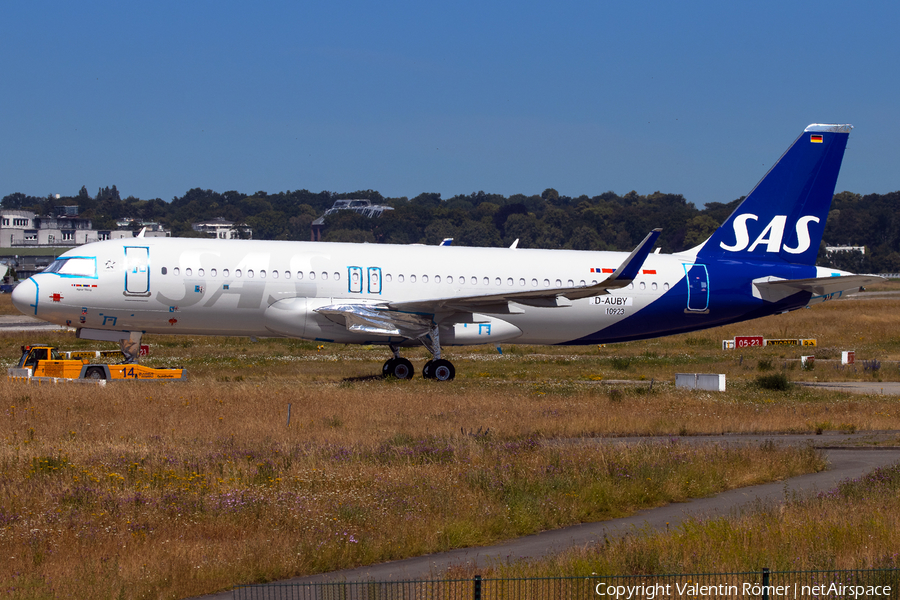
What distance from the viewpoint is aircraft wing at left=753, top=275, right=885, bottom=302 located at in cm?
3566

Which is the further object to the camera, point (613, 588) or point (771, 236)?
point (771, 236)

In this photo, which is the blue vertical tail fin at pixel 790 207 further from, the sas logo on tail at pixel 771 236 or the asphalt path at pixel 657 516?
the asphalt path at pixel 657 516

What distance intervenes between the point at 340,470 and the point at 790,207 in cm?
2602

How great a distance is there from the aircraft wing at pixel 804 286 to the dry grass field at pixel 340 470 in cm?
383

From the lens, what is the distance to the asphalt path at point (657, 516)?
12.6m

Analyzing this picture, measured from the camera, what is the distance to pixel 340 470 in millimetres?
17562

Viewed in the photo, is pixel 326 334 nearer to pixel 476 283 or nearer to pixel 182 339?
pixel 476 283

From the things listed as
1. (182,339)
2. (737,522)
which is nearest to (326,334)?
(737,522)

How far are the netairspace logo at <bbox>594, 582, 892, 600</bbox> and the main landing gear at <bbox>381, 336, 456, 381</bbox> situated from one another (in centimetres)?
2317

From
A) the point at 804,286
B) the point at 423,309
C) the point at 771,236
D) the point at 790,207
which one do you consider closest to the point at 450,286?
the point at 423,309

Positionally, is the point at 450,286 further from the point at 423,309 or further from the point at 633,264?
the point at 633,264

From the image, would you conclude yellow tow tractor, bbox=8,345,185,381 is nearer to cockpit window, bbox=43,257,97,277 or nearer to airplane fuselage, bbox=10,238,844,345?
airplane fuselage, bbox=10,238,844,345

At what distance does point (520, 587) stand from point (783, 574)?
10.7ft

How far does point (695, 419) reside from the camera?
26031 millimetres
